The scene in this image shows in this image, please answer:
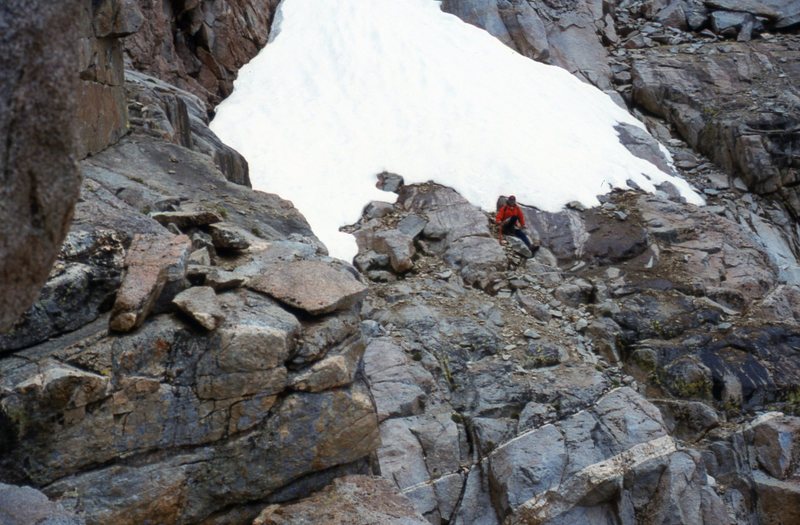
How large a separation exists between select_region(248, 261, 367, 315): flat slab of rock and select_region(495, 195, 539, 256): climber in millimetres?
7470

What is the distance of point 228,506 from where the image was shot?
7.62 meters

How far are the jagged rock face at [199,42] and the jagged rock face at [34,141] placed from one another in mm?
15089

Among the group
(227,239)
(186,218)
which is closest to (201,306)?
(227,239)

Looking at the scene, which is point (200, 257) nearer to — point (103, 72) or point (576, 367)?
point (103, 72)

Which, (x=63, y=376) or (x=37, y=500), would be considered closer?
(x=37, y=500)

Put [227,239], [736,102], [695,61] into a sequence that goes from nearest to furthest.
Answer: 1. [227,239]
2. [736,102]
3. [695,61]

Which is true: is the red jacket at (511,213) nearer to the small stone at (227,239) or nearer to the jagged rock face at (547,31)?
the small stone at (227,239)

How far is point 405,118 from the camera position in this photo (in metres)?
18.9

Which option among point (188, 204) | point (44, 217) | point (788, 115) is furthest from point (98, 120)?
point (788, 115)

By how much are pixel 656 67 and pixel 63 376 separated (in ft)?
72.0

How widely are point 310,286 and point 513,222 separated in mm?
8284

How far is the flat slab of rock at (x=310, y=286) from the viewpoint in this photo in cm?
815

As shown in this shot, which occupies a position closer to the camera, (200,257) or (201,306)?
(201,306)

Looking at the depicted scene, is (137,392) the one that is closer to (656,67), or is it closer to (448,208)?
(448,208)
